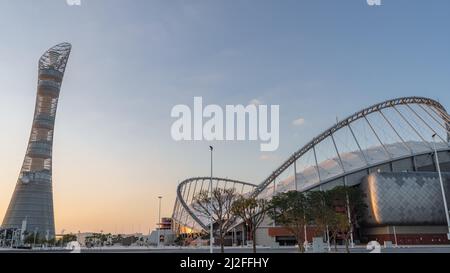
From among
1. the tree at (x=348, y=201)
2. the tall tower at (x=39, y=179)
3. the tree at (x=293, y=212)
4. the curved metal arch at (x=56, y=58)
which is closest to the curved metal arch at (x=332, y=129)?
the tree at (x=348, y=201)

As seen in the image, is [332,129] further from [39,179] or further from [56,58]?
[56,58]

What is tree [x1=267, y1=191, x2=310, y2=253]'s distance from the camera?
186 ft

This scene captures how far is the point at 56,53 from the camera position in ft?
436

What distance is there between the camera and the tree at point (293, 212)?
186 feet

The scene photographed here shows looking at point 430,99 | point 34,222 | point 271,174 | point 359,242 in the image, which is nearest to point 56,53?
point 34,222

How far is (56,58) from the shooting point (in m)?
132

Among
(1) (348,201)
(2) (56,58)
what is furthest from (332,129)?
(2) (56,58)

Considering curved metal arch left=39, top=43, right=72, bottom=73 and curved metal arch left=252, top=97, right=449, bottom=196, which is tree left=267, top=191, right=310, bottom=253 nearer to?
curved metal arch left=252, top=97, right=449, bottom=196

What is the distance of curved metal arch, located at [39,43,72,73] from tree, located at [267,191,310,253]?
10320cm

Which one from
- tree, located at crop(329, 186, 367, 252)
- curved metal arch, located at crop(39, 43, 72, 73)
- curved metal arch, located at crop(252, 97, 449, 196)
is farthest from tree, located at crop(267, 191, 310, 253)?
curved metal arch, located at crop(39, 43, 72, 73)

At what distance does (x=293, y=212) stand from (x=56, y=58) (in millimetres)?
112807
